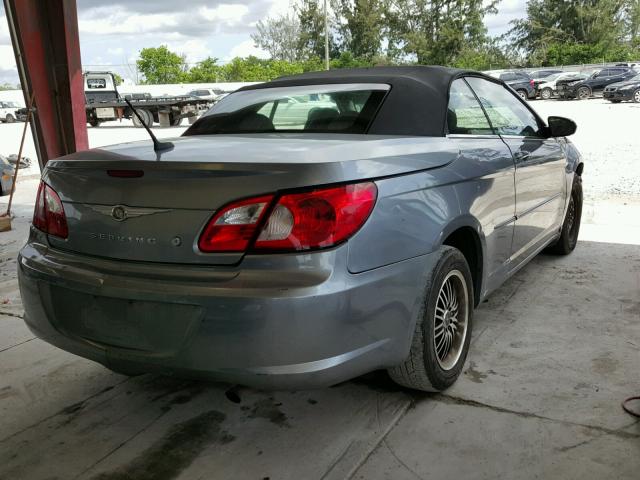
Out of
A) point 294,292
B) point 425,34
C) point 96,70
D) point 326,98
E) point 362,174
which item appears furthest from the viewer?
point 425,34

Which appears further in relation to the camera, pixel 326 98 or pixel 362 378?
pixel 326 98

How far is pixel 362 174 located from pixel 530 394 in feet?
4.57

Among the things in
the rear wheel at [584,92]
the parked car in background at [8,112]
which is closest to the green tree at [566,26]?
the rear wheel at [584,92]

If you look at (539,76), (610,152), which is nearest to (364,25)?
(539,76)

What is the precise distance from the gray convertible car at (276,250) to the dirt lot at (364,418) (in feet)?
0.89

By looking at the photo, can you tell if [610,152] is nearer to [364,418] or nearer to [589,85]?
[364,418]

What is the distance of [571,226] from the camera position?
508cm

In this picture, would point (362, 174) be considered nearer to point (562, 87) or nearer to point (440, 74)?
point (440, 74)

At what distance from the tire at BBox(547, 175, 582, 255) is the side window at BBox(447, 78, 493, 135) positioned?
185 cm

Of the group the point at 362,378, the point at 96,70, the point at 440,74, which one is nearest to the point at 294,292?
the point at 362,378

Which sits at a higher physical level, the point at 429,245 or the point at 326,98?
the point at 326,98

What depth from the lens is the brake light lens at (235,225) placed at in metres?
2.00

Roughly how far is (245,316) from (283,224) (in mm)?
330

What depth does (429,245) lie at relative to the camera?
7.94ft
